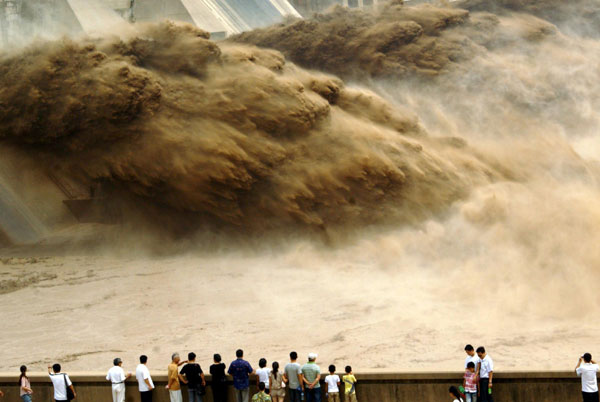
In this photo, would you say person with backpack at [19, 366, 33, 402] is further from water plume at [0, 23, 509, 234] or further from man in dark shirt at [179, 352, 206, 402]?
water plume at [0, 23, 509, 234]

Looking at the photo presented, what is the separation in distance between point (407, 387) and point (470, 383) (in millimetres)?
797

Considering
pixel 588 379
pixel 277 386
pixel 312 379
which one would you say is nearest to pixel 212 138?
pixel 277 386

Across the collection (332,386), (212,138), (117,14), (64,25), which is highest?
(117,14)

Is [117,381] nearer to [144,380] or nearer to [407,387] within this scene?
[144,380]

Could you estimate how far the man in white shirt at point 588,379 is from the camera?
28.8ft

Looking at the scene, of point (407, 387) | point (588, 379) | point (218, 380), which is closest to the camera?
point (588, 379)

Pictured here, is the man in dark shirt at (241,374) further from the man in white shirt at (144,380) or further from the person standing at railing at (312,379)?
the man in white shirt at (144,380)

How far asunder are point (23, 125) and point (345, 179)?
772 cm

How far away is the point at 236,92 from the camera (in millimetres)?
19234

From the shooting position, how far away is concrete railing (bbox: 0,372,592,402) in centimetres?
923

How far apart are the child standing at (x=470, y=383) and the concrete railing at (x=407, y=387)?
214mm

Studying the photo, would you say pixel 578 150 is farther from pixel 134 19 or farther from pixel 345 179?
pixel 134 19

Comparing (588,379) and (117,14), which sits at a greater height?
(117,14)

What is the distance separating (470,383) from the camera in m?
9.18
